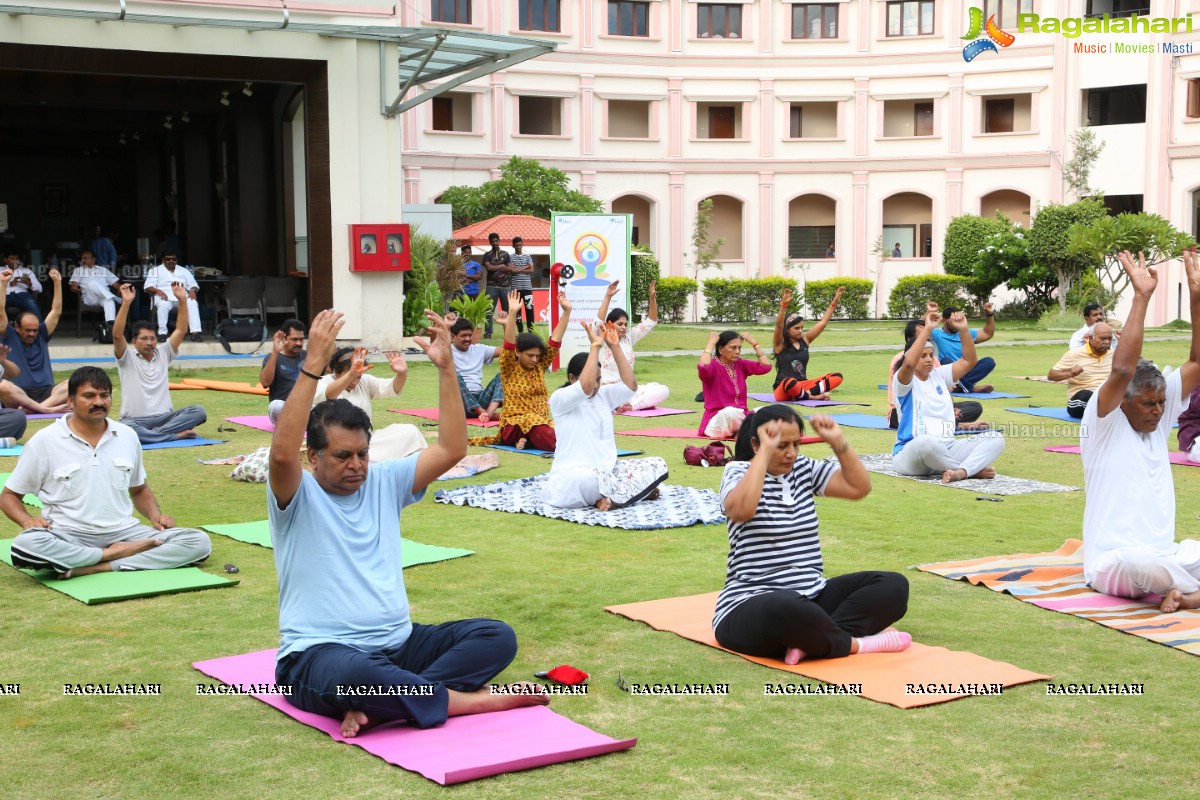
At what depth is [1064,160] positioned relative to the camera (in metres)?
36.8

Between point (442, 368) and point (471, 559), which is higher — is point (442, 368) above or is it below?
above

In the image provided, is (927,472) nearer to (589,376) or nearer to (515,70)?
(589,376)

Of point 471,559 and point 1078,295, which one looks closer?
point 471,559

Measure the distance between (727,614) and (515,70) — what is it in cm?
3359

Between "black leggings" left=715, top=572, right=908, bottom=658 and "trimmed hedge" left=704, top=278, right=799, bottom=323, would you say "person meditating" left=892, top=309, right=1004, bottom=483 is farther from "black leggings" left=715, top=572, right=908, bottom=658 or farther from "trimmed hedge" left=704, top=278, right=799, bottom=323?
"trimmed hedge" left=704, top=278, right=799, bottom=323

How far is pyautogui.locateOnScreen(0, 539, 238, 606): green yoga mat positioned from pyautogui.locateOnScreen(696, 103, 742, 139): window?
115ft

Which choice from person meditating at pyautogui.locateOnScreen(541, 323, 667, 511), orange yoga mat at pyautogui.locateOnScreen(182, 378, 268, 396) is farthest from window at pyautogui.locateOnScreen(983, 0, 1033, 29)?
person meditating at pyautogui.locateOnScreen(541, 323, 667, 511)

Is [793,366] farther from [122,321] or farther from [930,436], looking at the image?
[122,321]

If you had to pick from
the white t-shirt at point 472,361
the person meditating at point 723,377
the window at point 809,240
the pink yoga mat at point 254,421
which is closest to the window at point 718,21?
the window at point 809,240

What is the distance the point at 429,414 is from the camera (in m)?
13.6

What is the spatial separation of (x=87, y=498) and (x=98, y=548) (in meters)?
0.26

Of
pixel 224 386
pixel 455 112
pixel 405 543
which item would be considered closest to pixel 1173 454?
pixel 405 543

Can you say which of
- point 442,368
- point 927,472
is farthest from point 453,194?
point 442,368

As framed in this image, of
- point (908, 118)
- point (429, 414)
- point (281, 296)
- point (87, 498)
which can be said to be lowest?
point (429, 414)
